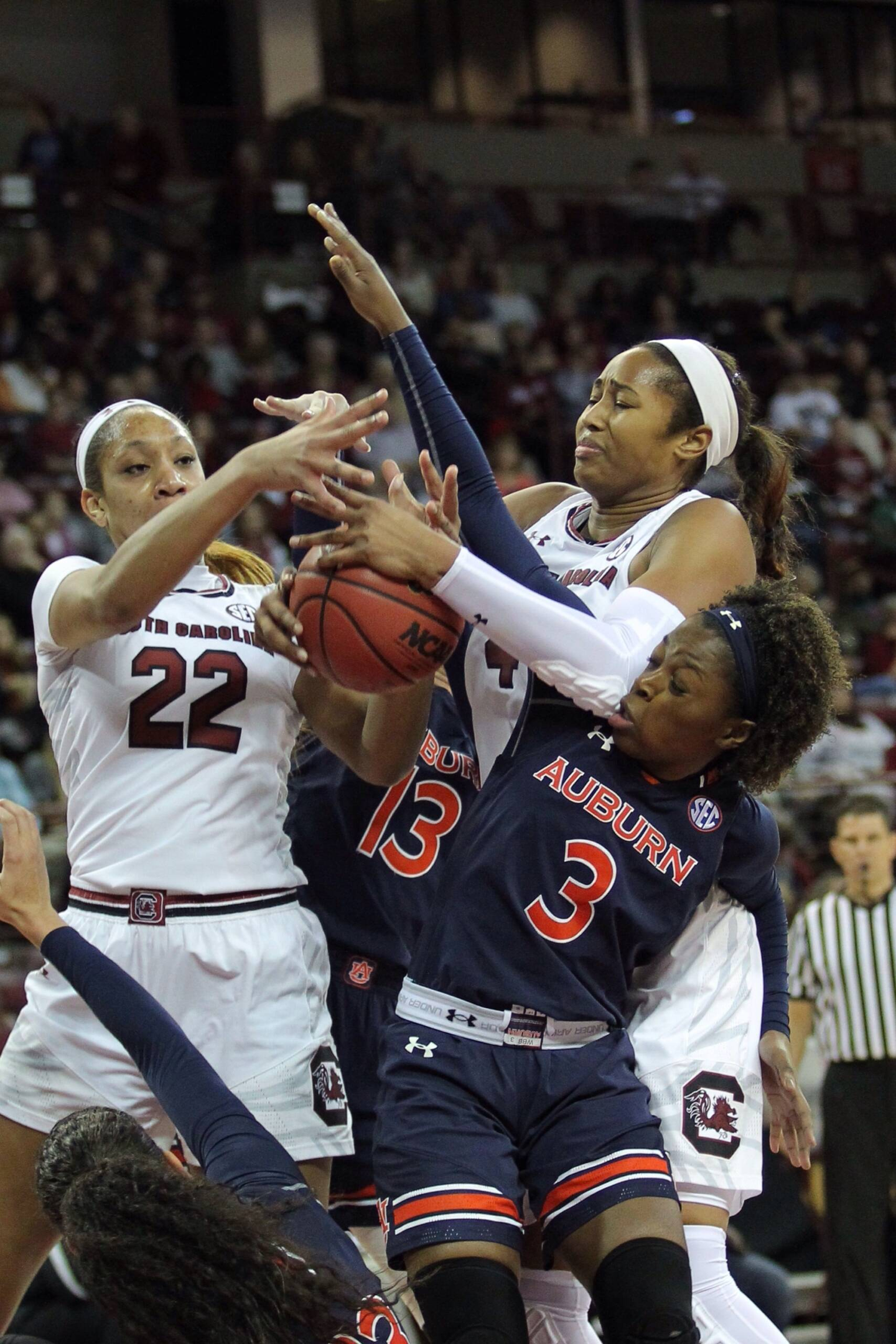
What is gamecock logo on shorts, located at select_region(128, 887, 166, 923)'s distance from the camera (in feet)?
10.5

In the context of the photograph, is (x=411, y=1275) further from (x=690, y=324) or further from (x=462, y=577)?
(x=690, y=324)

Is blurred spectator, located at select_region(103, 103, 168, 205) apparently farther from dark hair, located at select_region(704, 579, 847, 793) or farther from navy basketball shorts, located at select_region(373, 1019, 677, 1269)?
navy basketball shorts, located at select_region(373, 1019, 677, 1269)

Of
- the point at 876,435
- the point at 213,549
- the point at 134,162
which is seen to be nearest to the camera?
the point at 213,549

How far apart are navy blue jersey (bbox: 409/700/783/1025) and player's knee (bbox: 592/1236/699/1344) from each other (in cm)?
40

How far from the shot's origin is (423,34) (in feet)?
56.0

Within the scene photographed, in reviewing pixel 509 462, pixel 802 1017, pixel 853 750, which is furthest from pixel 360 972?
pixel 509 462

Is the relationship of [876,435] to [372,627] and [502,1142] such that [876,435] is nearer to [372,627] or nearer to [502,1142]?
[372,627]

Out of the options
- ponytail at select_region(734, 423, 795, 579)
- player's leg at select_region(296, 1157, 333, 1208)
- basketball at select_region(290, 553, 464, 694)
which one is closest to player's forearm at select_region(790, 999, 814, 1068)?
ponytail at select_region(734, 423, 795, 579)

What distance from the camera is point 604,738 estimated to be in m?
3.04

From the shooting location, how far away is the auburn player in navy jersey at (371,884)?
146 inches

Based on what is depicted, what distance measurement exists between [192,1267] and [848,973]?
5.11 meters

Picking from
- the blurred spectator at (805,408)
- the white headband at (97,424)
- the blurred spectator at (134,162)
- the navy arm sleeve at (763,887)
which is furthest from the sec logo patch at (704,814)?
the blurred spectator at (134,162)

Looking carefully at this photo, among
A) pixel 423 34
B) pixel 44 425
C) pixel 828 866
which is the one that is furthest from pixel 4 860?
pixel 423 34

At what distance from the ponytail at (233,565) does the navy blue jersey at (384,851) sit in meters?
0.48
